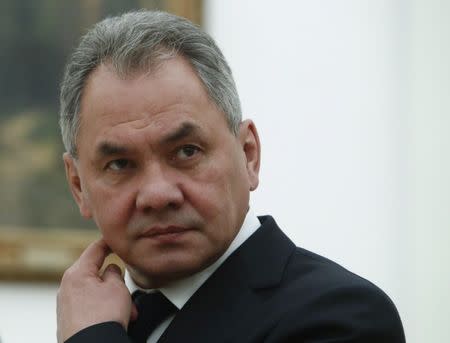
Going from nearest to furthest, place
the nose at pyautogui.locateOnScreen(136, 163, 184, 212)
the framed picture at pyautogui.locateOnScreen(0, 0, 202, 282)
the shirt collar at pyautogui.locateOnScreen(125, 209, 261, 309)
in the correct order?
the nose at pyautogui.locateOnScreen(136, 163, 184, 212) < the shirt collar at pyautogui.locateOnScreen(125, 209, 261, 309) < the framed picture at pyautogui.locateOnScreen(0, 0, 202, 282)

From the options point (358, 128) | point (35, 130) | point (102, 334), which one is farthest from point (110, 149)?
point (35, 130)

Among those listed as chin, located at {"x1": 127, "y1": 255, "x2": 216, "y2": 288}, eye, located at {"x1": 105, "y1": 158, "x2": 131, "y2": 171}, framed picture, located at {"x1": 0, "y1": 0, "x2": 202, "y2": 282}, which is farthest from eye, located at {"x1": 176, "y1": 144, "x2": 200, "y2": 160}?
framed picture, located at {"x1": 0, "y1": 0, "x2": 202, "y2": 282}

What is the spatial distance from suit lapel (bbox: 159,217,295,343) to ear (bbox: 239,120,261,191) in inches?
5.5

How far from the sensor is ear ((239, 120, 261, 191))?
2.16m

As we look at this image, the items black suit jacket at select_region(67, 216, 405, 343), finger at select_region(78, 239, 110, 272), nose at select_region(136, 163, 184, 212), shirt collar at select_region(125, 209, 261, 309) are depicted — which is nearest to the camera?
black suit jacket at select_region(67, 216, 405, 343)

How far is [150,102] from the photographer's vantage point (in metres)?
1.97

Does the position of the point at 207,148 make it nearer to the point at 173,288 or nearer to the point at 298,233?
the point at 173,288

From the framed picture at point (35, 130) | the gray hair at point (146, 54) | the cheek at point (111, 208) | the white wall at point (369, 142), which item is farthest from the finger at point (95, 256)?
the framed picture at point (35, 130)

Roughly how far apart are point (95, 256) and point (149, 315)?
234 mm

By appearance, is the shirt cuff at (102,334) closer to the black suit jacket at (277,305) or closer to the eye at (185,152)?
the black suit jacket at (277,305)

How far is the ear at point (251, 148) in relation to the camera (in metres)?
2.16

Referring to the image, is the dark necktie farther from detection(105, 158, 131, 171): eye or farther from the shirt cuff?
detection(105, 158, 131, 171): eye

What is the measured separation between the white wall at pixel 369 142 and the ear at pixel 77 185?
217 centimetres

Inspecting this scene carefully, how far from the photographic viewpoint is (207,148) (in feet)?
6.57
